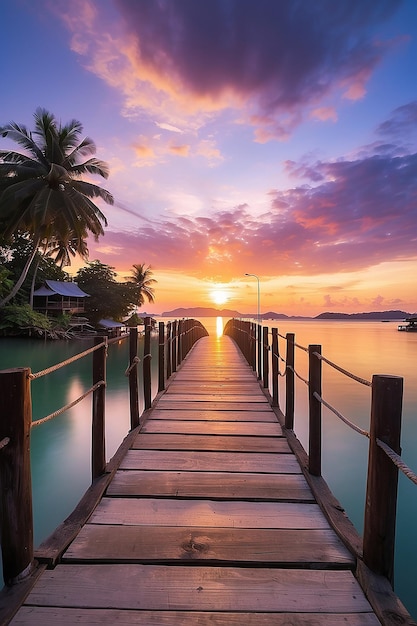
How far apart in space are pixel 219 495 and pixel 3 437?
1.61 meters

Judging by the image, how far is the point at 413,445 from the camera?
27.1 ft

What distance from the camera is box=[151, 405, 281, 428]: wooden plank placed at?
454 centimetres

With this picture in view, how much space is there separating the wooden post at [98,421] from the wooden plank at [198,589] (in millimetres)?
1070

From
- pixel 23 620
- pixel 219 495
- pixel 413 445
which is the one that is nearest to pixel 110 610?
pixel 23 620

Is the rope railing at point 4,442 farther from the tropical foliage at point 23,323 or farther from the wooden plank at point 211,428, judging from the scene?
the tropical foliage at point 23,323

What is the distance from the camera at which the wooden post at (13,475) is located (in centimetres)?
174

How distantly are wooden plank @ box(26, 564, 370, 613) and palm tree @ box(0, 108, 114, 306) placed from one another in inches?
762

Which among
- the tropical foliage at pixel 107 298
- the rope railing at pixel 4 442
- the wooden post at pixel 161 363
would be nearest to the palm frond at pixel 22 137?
the tropical foliage at pixel 107 298

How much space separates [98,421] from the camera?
9.82 feet

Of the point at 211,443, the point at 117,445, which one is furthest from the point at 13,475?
the point at 117,445

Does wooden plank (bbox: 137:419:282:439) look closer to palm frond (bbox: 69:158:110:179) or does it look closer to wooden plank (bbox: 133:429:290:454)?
wooden plank (bbox: 133:429:290:454)

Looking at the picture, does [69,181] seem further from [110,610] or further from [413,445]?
[110,610]

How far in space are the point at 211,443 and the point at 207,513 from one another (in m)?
1.31

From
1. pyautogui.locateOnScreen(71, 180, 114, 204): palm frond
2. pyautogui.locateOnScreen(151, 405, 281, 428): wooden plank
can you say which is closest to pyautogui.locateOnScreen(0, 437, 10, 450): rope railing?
pyautogui.locateOnScreen(151, 405, 281, 428): wooden plank
